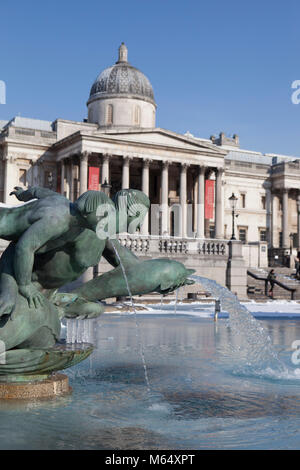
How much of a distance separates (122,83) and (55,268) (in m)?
59.9

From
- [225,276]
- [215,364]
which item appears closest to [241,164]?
[225,276]

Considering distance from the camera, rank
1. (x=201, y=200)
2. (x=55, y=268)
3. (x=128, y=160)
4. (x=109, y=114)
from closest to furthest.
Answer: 1. (x=55, y=268)
2. (x=128, y=160)
3. (x=201, y=200)
4. (x=109, y=114)

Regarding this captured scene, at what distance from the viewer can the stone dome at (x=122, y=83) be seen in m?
63.7

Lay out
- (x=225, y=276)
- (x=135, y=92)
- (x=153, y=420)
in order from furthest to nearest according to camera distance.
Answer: (x=135, y=92) < (x=225, y=276) < (x=153, y=420)

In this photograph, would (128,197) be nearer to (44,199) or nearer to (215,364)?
(44,199)

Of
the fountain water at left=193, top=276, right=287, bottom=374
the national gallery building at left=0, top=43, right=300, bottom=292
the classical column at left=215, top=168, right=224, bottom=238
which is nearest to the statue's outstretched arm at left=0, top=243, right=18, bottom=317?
the fountain water at left=193, top=276, right=287, bottom=374

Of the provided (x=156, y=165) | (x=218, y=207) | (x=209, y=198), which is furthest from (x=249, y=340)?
(x=156, y=165)

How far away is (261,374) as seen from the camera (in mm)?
8422

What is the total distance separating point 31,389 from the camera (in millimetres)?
6043

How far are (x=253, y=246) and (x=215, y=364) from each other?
48814mm

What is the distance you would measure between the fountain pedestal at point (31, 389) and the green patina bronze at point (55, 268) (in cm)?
8

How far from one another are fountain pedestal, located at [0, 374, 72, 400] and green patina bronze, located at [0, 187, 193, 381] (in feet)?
0.25

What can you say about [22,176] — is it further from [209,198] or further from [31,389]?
[31,389]

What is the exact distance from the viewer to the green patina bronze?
223 inches
